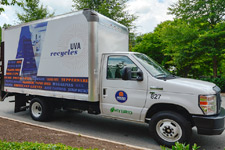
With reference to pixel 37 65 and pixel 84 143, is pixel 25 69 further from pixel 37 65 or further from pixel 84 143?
pixel 84 143

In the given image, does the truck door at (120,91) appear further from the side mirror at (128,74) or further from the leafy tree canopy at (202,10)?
the leafy tree canopy at (202,10)

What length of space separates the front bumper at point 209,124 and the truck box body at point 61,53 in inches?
103

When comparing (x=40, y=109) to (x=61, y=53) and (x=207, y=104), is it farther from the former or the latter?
(x=207, y=104)

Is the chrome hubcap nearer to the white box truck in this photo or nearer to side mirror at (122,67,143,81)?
the white box truck

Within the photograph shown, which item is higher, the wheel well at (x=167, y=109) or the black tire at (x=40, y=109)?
the wheel well at (x=167, y=109)

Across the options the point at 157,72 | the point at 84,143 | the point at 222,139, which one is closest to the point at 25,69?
the point at 84,143

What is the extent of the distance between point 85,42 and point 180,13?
49.2 ft

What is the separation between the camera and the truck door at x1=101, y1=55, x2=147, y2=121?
189 inches

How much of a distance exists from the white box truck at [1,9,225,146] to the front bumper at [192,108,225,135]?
19 millimetres

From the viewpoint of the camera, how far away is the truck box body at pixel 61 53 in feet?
17.3

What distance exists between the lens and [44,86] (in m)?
6.26

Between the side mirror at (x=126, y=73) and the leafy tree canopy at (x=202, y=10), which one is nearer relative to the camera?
the side mirror at (x=126, y=73)

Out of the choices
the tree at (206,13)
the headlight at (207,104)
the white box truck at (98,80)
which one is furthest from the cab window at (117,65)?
the tree at (206,13)

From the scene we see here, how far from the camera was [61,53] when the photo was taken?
590 cm
